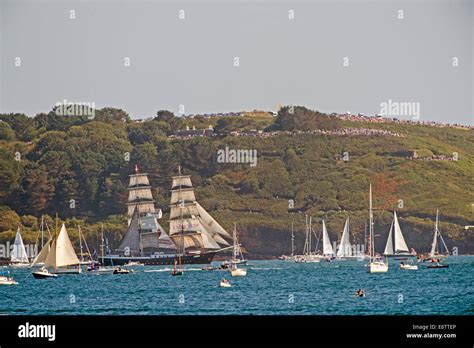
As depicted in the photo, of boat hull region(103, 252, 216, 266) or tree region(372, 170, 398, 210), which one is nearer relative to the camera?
boat hull region(103, 252, 216, 266)

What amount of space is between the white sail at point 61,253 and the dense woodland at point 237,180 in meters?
53.2

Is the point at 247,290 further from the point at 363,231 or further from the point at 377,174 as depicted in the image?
the point at 377,174

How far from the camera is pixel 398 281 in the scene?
8106cm

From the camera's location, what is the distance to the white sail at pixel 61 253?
334 ft

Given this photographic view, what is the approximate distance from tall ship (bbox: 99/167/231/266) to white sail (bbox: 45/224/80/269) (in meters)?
30.7

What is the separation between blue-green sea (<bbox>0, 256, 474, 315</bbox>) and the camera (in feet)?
181

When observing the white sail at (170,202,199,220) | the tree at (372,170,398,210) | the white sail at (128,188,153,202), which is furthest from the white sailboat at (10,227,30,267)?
the tree at (372,170,398,210)

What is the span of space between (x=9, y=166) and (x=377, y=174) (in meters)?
58.6

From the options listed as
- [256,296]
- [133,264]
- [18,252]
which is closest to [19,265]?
[18,252]

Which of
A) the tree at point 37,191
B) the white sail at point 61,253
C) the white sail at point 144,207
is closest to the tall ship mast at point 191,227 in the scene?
the white sail at point 144,207

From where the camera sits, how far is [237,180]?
18488 centimetres

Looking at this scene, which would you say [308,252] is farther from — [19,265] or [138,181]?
[19,265]

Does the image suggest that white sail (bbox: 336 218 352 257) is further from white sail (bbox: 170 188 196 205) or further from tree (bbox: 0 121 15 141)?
tree (bbox: 0 121 15 141)

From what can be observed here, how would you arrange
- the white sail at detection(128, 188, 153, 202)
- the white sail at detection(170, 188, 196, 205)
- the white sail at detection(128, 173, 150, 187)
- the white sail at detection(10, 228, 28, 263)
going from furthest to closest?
1. the white sail at detection(128, 173, 150, 187)
2. the white sail at detection(128, 188, 153, 202)
3. the white sail at detection(170, 188, 196, 205)
4. the white sail at detection(10, 228, 28, 263)
